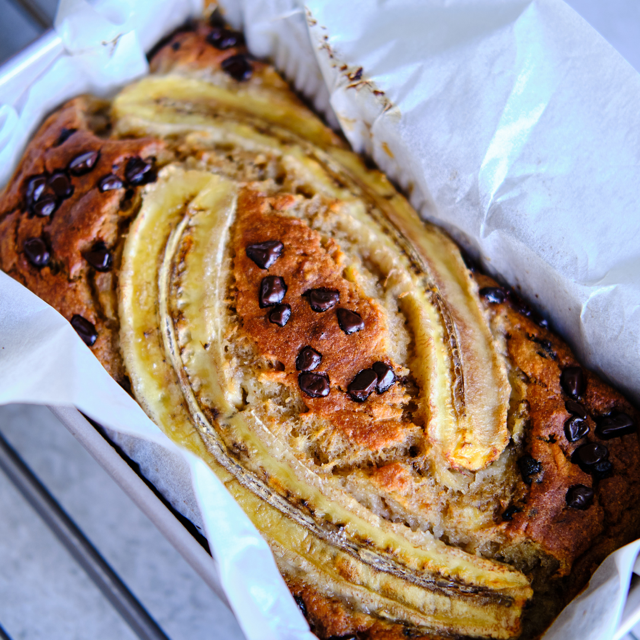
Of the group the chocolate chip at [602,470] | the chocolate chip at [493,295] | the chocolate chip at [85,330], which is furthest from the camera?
the chocolate chip at [493,295]

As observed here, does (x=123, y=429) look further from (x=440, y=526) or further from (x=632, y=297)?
(x=632, y=297)

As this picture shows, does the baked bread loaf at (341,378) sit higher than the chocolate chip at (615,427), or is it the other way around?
the baked bread loaf at (341,378)

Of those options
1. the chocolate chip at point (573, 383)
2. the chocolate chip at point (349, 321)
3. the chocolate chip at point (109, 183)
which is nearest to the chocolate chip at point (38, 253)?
the chocolate chip at point (109, 183)

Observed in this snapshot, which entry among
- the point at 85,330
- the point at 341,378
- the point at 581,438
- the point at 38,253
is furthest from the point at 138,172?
the point at 581,438

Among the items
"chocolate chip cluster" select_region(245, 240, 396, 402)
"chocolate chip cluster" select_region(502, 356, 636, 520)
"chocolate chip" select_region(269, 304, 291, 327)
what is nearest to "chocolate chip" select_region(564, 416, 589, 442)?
"chocolate chip cluster" select_region(502, 356, 636, 520)

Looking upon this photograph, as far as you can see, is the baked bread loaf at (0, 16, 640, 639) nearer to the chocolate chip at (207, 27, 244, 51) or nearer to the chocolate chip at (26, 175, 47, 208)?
the chocolate chip at (26, 175, 47, 208)

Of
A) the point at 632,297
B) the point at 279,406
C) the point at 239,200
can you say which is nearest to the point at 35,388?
the point at 279,406

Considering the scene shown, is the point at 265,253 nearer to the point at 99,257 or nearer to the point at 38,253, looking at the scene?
the point at 99,257

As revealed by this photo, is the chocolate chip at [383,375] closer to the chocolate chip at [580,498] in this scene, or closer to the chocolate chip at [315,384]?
the chocolate chip at [315,384]
